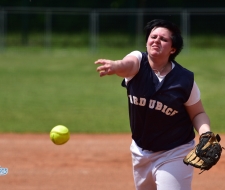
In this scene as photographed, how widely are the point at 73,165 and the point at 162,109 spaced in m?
4.22

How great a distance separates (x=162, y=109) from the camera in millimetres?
4363

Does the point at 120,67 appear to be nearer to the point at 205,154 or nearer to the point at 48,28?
the point at 205,154

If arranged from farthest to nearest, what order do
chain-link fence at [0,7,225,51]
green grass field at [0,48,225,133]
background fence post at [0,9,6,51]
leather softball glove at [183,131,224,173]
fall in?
chain-link fence at [0,7,225,51] < background fence post at [0,9,6,51] < green grass field at [0,48,225,133] < leather softball glove at [183,131,224,173]

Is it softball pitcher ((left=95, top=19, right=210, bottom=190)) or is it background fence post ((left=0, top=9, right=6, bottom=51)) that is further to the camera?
background fence post ((left=0, top=9, right=6, bottom=51))

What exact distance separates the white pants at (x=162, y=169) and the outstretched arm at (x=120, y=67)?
68cm

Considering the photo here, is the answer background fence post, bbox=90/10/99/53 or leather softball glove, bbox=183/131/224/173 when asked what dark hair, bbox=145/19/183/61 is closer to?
leather softball glove, bbox=183/131/224/173

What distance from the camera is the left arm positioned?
438 centimetres

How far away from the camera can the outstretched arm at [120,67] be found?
3.90m

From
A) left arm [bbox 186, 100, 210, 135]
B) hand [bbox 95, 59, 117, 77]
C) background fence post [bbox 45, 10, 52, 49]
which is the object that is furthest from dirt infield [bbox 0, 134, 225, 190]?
background fence post [bbox 45, 10, 52, 49]

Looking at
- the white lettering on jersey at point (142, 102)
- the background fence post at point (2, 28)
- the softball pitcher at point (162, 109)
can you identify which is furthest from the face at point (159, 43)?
the background fence post at point (2, 28)

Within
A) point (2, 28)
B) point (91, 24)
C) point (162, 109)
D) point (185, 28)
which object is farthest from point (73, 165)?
point (2, 28)

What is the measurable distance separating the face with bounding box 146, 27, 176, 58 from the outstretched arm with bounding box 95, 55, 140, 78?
15 centimetres

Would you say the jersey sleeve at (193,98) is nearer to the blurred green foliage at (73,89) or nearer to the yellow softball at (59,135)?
the yellow softball at (59,135)
